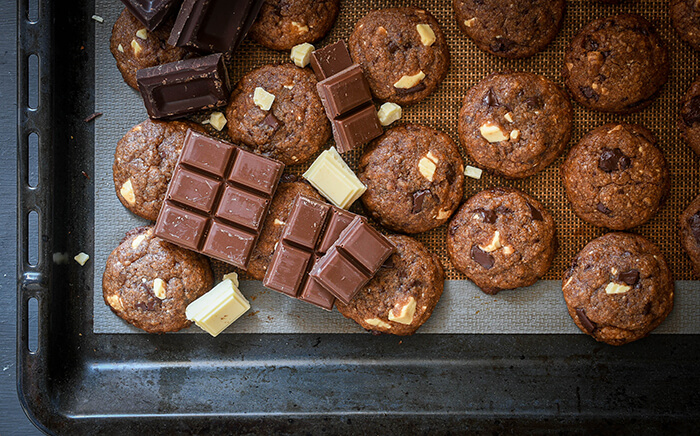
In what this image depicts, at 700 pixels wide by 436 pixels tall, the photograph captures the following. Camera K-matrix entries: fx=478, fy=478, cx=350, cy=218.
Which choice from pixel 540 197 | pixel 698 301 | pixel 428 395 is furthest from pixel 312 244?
pixel 698 301

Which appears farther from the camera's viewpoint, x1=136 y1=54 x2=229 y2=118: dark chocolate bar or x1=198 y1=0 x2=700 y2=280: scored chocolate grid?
x1=198 y1=0 x2=700 y2=280: scored chocolate grid

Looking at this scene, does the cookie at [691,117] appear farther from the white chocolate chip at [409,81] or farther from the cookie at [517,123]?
the white chocolate chip at [409,81]

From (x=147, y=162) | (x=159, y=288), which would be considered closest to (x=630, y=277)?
(x=159, y=288)

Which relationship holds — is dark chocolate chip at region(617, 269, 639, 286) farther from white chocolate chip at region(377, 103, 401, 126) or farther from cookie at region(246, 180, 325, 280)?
cookie at region(246, 180, 325, 280)

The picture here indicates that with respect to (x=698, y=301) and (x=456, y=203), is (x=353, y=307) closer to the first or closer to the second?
(x=456, y=203)

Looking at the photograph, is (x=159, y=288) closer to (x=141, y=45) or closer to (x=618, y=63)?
(x=141, y=45)

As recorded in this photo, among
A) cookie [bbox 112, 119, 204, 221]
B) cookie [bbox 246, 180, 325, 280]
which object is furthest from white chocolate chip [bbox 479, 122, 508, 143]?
cookie [bbox 112, 119, 204, 221]

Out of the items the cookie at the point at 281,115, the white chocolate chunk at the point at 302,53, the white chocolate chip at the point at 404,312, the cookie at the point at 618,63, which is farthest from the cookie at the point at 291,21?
the white chocolate chip at the point at 404,312
